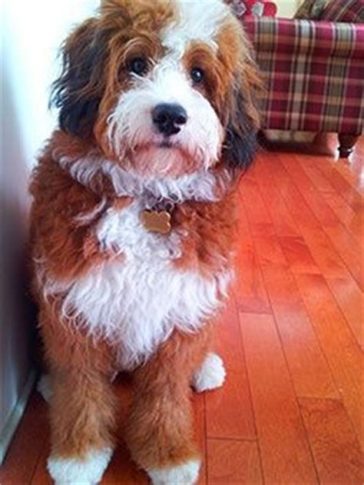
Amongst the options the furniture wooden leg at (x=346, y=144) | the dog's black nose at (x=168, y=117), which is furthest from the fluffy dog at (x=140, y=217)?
the furniture wooden leg at (x=346, y=144)

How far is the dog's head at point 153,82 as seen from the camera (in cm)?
90

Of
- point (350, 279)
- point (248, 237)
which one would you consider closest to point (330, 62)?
point (248, 237)

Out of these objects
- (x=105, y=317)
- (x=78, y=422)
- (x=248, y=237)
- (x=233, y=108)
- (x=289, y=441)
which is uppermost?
(x=233, y=108)

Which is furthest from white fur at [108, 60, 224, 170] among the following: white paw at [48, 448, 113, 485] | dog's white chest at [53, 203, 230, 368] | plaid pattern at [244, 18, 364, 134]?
plaid pattern at [244, 18, 364, 134]

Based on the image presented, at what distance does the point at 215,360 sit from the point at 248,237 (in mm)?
905

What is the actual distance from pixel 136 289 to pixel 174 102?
31cm

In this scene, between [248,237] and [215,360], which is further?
[248,237]

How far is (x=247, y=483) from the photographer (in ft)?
3.91

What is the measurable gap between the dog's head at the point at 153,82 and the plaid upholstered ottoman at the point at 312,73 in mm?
2306

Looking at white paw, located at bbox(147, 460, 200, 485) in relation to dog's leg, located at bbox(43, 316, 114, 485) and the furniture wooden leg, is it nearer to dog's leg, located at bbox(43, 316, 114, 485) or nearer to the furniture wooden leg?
dog's leg, located at bbox(43, 316, 114, 485)

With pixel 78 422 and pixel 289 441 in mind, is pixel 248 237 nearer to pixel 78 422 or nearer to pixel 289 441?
pixel 289 441

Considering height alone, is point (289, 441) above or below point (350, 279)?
above

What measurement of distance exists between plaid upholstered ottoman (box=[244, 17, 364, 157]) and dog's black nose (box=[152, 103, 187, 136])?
2.41 m

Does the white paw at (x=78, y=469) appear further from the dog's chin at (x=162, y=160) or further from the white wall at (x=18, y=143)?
the dog's chin at (x=162, y=160)
